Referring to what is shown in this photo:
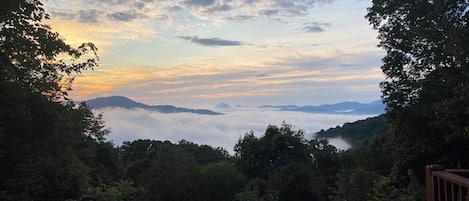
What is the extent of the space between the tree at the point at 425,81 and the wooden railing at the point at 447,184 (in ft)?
23.7

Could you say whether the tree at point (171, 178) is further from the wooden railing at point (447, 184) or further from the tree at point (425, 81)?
the wooden railing at point (447, 184)

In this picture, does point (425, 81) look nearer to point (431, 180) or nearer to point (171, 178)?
point (431, 180)

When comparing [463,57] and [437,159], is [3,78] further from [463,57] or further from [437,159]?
[437,159]

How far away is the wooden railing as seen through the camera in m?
3.73

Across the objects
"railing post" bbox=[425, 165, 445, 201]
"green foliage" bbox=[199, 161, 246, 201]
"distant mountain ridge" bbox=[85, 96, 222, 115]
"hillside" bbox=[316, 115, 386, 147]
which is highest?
"distant mountain ridge" bbox=[85, 96, 222, 115]

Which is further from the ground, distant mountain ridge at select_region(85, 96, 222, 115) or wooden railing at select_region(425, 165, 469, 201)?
distant mountain ridge at select_region(85, 96, 222, 115)

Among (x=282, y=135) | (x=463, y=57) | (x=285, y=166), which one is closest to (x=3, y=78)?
(x=463, y=57)

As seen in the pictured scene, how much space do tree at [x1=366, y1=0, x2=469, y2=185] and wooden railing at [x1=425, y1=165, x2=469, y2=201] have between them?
722 centimetres

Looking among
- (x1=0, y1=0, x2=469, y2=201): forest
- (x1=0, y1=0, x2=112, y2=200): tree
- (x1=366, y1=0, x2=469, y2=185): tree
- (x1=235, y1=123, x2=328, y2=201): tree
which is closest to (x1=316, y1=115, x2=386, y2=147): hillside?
(x1=235, y1=123, x2=328, y2=201): tree

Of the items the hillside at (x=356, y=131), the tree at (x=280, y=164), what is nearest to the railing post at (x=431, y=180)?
the tree at (x=280, y=164)

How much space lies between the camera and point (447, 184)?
413 centimetres

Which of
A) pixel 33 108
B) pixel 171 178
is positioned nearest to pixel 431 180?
pixel 33 108

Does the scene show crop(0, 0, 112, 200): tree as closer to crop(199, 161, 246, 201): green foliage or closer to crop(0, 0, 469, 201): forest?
crop(0, 0, 469, 201): forest

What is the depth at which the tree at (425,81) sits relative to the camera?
450 inches
